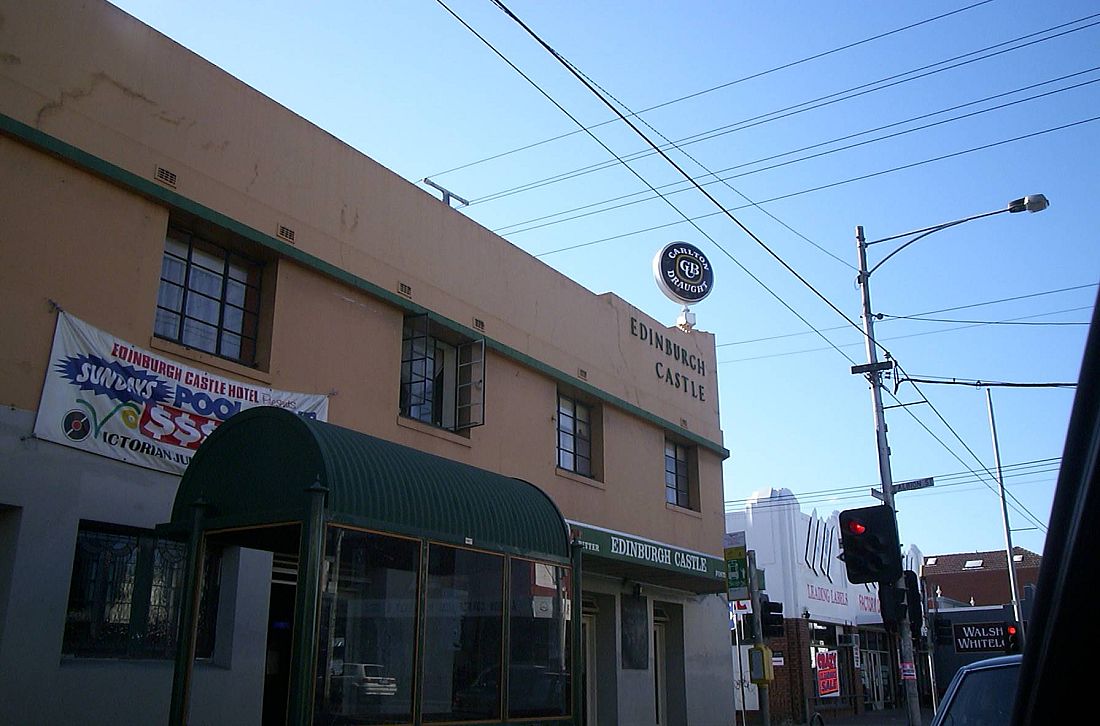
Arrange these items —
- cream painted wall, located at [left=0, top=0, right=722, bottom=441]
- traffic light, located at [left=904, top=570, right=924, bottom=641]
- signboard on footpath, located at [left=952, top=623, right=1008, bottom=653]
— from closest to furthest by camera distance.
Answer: cream painted wall, located at [left=0, top=0, right=722, bottom=441] < traffic light, located at [left=904, top=570, right=924, bottom=641] < signboard on footpath, located at [left=952, top=623, right=1008, bottom=653]

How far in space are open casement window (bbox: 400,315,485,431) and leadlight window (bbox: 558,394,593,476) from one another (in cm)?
291

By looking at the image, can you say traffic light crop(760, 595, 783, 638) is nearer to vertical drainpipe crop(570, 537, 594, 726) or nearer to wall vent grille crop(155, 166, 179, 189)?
vertical drainpipe crop(570, 537, 594, 726)

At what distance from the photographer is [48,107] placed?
10.7m

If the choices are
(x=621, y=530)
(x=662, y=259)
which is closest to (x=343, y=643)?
(x=621, y=530)

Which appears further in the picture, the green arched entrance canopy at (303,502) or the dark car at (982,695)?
the green arched entrance canopy at (303,502)

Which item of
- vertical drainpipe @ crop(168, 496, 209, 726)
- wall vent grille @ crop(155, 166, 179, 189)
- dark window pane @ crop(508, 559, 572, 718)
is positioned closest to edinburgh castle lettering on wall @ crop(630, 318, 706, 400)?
dark window pane @ crop(508, 559, 572, 718)

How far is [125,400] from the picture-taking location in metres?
10.9

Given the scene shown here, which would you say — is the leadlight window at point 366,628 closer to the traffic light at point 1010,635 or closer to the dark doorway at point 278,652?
the dark doorway at point 278,652

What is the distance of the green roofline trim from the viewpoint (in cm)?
1053

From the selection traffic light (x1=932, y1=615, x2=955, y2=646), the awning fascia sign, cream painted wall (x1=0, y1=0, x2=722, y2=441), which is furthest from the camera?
traffic light (x1=932, y1=615, x2=955, y2=646)

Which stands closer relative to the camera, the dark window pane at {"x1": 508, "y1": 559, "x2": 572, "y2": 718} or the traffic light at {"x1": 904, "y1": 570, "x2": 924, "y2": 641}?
the dark window pane at {"x1": 508, "y1": 559, "x2": 572, "y2": 718}

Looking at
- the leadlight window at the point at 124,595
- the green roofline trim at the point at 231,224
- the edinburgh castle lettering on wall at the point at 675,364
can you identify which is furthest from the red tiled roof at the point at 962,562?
the leadlight window at the point at 124,595

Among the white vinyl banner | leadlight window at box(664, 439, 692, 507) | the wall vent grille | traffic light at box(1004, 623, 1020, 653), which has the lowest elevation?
traffic light at box(1004, 623, 1020, 653)

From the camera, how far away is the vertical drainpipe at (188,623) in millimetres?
8703
